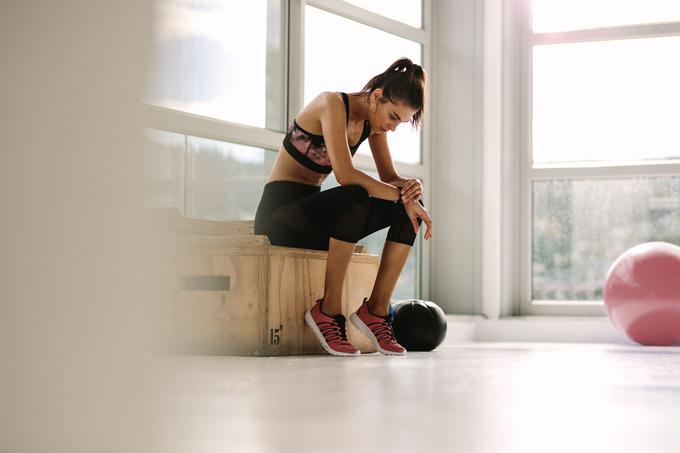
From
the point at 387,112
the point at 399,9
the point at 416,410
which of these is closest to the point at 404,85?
the point at 387,112

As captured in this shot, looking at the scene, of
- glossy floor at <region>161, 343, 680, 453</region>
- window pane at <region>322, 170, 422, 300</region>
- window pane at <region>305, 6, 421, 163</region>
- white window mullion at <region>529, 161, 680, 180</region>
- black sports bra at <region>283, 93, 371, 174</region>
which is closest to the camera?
glossy floor at <region>161, 343, 680, 453</region>

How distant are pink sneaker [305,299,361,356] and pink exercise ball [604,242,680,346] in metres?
1.83

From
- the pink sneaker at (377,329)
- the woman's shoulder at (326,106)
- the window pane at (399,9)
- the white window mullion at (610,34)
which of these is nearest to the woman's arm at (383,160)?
the woman's shoulder at (326,106)

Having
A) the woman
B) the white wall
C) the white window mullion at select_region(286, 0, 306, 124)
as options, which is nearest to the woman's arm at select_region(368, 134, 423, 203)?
the woman

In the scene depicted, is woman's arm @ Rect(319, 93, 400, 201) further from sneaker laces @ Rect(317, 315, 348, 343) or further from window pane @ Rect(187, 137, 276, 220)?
window pane @ Rect(187, 137, 276, 220)

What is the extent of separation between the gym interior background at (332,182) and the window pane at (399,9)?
0.02 m

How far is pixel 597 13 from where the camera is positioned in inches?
207

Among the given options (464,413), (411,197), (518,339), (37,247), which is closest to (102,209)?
(37,247)

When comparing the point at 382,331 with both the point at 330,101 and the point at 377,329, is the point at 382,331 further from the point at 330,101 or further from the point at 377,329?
the point at 330,101

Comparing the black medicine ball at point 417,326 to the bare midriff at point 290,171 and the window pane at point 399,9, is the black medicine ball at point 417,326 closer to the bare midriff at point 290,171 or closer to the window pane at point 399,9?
the bare midriff at point 290,171

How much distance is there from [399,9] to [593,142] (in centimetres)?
137

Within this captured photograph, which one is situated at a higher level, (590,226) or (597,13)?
(597,13)

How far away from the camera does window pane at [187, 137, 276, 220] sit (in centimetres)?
340

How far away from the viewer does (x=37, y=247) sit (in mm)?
441
